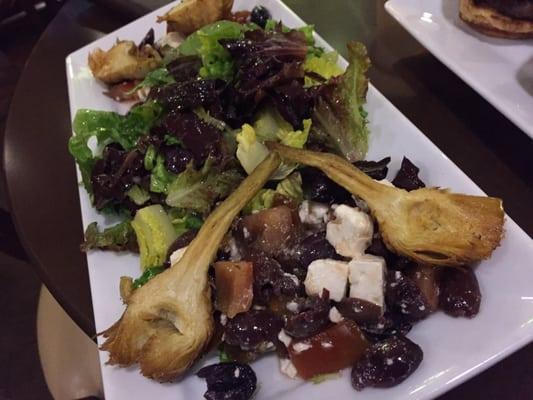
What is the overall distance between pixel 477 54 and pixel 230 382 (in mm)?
1105

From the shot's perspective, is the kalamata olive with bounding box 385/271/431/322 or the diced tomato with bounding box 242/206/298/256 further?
the diced tomato with bounding box 242/206/298/256

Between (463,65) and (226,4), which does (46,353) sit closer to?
(226,4)

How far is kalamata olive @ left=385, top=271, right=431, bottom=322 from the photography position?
3.97 feet

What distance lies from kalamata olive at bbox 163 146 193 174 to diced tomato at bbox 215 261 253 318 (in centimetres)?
40

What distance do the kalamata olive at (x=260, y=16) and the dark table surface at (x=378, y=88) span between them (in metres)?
0.17

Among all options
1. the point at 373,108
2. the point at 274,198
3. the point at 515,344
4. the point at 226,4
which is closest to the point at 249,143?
the point at 274,198

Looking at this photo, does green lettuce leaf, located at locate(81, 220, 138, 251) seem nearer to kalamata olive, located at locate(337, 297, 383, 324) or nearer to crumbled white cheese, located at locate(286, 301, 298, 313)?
crumbled white cheese, located at locate(286, 301, 298, 313)

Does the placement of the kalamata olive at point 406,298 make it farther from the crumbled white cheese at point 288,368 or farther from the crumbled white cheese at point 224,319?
the crumbled white cheese at point 224,319

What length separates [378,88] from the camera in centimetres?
182

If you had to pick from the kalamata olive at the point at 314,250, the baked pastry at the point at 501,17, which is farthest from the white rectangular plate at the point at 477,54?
the kalamata olive at the point at 314,250

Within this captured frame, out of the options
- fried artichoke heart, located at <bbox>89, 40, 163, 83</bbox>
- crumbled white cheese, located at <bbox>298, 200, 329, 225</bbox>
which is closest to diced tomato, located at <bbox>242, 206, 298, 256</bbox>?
crumbled white cheese, located at <bbox>298, 200, 329, 225</bbox>

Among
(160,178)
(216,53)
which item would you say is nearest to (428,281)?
(160,178)

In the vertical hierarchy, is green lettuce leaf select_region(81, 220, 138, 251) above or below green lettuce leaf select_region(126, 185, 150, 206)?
below

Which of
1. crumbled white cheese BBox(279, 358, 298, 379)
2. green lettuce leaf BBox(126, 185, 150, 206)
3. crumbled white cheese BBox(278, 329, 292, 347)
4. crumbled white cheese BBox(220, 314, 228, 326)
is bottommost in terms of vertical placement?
green lettuce leaf BBox(126, 185, 150, 206)
